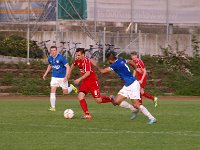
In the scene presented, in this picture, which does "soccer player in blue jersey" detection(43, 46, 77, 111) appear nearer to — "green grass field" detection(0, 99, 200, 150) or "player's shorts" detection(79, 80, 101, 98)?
"green grass field" detection(0, 99, 200, 150)

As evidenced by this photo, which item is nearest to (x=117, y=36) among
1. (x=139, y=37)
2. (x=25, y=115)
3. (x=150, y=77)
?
(x=139, y=37)

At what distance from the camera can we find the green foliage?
135ft

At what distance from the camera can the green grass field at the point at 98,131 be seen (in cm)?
1402

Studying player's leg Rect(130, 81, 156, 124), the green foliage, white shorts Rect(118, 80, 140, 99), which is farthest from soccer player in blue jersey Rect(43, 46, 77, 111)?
the green foliage

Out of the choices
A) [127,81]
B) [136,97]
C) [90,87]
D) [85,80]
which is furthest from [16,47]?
[136,97]

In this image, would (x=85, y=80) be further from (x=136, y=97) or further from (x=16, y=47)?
(x=16, y=47)

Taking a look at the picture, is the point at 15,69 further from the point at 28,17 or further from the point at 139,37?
the point at 139,37

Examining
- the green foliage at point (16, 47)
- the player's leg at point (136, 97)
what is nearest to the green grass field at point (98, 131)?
the player's leg at point (136, 97)

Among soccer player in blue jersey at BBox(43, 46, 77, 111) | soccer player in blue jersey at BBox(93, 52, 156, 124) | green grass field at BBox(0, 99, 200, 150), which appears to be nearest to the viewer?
green grass field at BBox(0, 99, 200, 150)

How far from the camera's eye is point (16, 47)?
4169cm

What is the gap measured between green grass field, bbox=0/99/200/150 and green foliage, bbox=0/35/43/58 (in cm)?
1812

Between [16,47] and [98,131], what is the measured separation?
25523 mm

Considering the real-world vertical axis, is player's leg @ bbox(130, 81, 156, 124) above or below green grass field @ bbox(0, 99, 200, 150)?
above

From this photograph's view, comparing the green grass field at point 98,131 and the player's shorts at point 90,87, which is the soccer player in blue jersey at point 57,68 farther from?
the player's shorts at point 90,87
